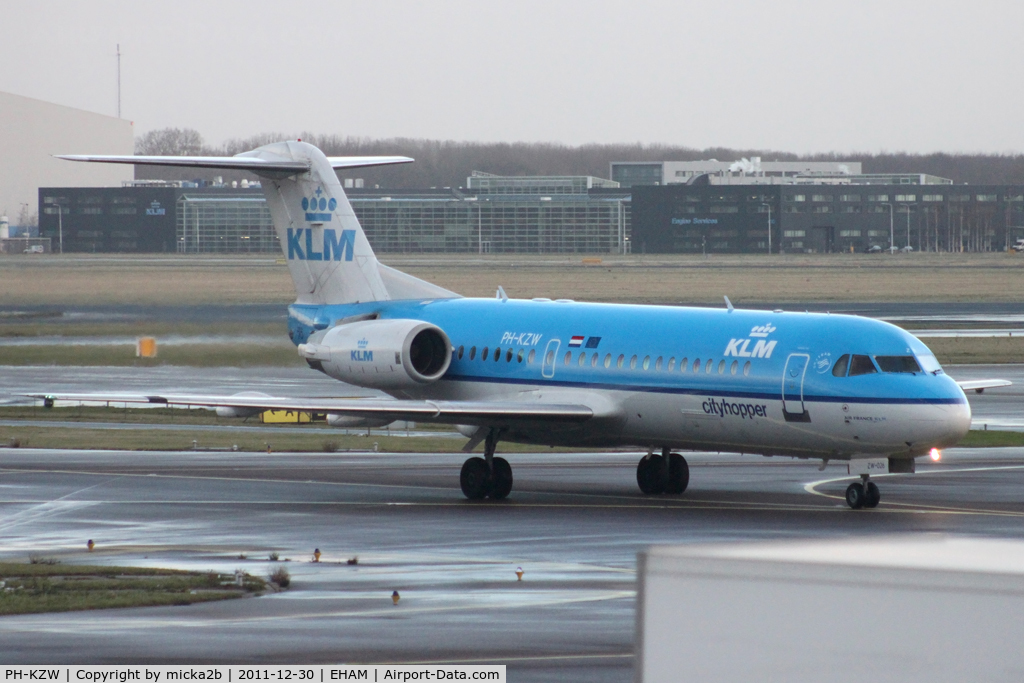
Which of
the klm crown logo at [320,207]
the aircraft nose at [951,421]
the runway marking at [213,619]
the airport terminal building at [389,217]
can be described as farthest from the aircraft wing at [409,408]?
the airport terminal building at [389,217]

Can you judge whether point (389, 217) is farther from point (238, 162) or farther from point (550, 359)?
point (550, 359)

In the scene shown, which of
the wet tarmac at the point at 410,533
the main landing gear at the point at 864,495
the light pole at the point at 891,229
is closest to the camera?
the wet tarmac at the point at 410,533

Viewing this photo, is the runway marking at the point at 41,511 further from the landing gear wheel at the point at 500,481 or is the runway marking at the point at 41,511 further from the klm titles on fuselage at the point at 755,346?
the klm titles on fuselage at the point at 755,346

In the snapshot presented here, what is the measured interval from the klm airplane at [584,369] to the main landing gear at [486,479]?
24 millimetres

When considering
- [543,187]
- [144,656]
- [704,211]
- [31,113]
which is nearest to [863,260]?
[704,211]

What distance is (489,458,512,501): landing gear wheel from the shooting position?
24.5 meters

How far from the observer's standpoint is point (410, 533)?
2033 centimetres

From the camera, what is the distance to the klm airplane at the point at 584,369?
21641mm

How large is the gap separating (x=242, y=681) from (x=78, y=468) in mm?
18540

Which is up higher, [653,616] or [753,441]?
[653,616]

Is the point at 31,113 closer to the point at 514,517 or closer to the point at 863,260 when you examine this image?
the point at 514,517

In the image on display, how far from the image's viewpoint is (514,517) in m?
22.2

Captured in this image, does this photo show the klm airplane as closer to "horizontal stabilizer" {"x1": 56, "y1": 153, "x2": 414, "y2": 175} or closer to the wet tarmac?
"horizontal stabilizer" {"x1": 56, "y1": 153, "x2": 414, "y2": 175}

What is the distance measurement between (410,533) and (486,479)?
429 centimetres
